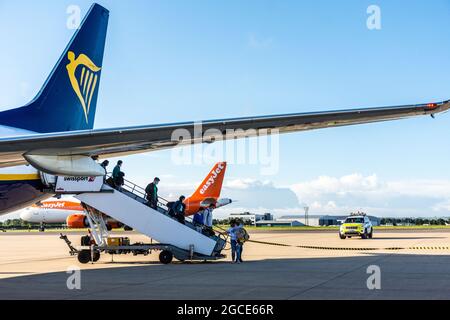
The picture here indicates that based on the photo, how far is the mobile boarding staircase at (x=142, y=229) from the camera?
18969mm

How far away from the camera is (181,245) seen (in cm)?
1941

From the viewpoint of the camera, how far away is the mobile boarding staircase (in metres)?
19.0

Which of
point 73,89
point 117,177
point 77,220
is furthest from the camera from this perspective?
point 77,220

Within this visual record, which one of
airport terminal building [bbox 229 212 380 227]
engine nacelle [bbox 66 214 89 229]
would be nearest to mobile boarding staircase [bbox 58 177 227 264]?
engine nacelle [bbox 66 214 89 229]

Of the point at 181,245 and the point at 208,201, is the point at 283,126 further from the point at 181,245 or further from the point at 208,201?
the point at 208,201

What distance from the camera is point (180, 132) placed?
11633 millimetres

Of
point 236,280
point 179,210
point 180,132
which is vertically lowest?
point 236,280

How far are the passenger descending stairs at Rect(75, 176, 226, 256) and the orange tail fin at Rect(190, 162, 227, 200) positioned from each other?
28102 millimetres

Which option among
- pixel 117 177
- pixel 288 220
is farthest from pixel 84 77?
pixel 288 220

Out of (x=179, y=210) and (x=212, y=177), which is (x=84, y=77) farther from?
(x=212, y=177)

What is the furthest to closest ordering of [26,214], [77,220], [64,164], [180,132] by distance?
[26,214] → [77,220] → [64,164] → [180,132]

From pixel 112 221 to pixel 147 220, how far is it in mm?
9866

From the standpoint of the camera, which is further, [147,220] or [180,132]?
[147,220]
